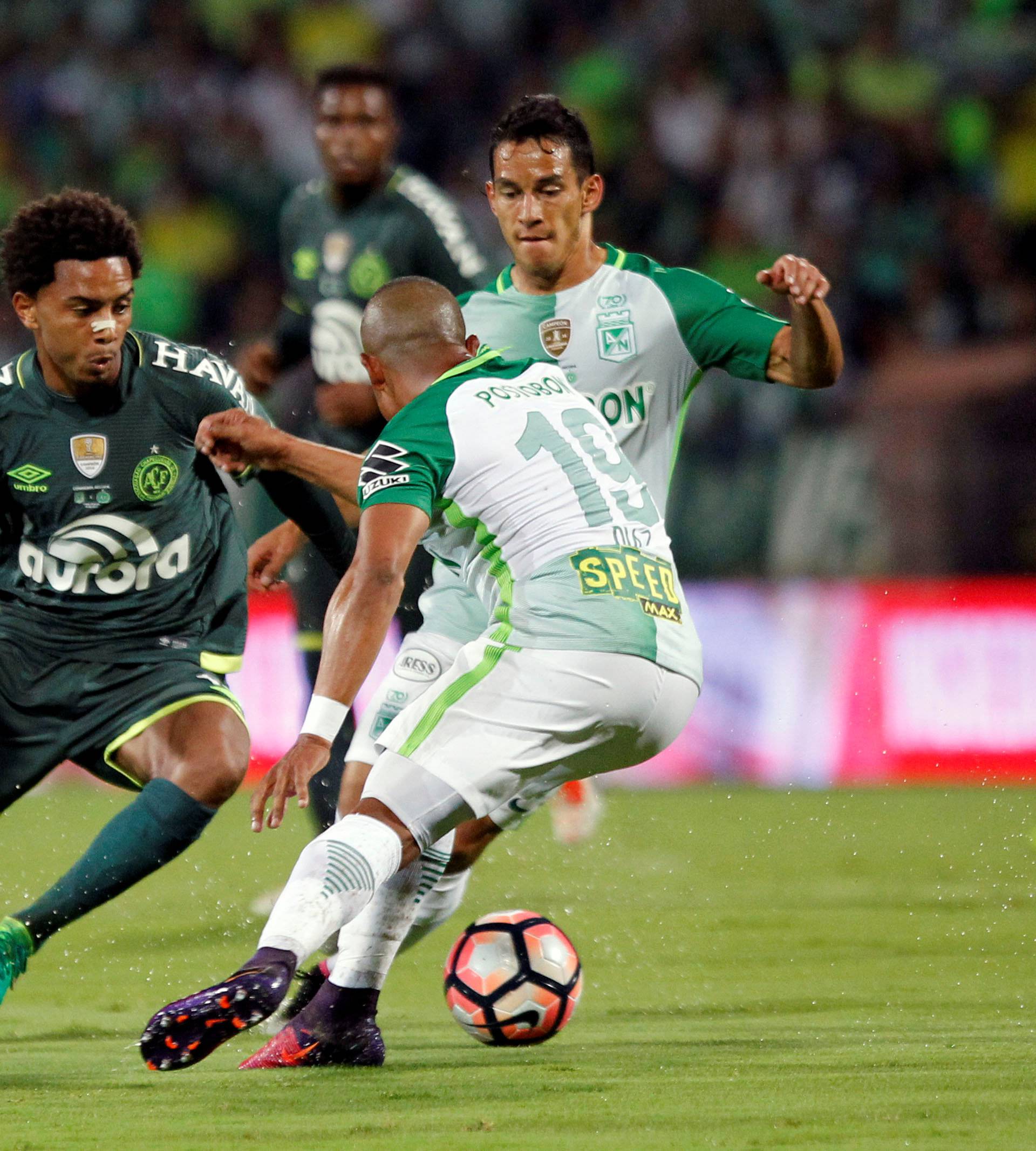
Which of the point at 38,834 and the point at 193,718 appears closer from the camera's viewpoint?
the point at 193,718

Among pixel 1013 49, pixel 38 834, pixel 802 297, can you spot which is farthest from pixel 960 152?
pixel 802 297

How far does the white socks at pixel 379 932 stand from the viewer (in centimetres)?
450

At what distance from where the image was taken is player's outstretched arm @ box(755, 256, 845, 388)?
4.70m

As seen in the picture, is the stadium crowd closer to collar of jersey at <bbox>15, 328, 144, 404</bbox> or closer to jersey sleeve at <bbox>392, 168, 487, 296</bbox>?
jersey sleeve at <bbox>392, 168, 487, 296</bbox>

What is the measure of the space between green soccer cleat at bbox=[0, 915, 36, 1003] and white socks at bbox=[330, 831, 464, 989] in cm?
75

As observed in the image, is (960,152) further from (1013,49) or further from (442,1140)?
(442,1140)

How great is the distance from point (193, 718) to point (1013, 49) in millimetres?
10275

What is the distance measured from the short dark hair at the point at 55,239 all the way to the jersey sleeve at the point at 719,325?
1536 mm

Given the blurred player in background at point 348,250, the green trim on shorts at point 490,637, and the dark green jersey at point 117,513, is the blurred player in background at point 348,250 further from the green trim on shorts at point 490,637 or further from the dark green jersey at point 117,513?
the green trim on shorts at point 490,637

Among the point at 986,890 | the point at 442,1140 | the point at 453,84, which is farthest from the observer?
the point at 453,84

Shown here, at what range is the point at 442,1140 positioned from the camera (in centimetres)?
338

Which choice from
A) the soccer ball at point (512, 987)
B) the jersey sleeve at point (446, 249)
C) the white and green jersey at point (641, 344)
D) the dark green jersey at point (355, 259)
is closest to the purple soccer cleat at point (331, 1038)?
the soccer ball at point (512, 987)

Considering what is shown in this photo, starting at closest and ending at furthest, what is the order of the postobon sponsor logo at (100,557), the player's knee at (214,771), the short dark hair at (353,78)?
the player's knee at (214,771) < the postobon sponsor logo at (100,557) < the short dark hair at (353,78)

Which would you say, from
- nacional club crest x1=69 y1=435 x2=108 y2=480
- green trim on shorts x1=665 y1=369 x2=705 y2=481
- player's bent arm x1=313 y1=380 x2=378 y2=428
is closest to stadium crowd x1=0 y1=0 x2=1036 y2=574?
player's bent arm x1=313 y1=380 x2=378 y2=428
